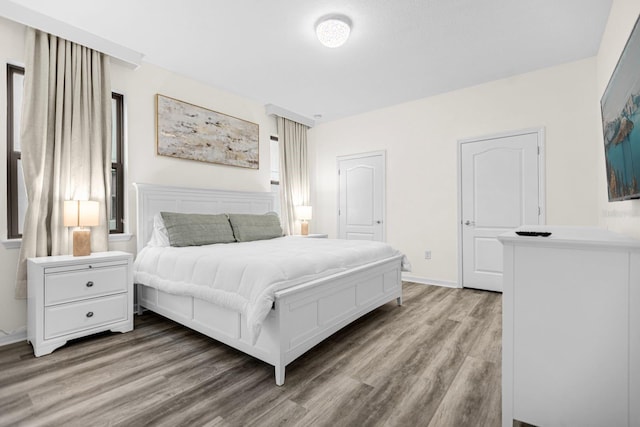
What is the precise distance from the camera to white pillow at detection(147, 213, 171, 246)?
3.08 metres

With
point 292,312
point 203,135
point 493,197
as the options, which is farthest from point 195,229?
point 493,197

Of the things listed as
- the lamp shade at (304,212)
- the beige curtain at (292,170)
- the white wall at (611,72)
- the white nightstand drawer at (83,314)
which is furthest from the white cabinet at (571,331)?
the beige curtain at (292,170)

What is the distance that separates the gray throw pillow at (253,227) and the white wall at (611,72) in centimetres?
313

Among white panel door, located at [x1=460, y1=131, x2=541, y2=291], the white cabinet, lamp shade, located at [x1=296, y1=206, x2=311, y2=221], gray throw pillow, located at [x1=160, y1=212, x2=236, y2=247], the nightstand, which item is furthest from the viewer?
lamp shade, located at [x1=296, y1=206, x2=311, y2=221]

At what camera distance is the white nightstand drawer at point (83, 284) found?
232cm

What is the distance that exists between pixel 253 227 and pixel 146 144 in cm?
148

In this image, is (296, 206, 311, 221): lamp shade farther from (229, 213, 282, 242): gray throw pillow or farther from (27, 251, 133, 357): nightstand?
(27, 251, 133, 357): nightstand

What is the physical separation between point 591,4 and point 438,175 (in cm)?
225

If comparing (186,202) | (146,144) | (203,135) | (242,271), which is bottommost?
(242,271)

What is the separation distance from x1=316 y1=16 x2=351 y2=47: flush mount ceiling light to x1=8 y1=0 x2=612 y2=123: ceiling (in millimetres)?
61

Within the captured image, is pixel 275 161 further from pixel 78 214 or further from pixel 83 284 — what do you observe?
pixel 83 284

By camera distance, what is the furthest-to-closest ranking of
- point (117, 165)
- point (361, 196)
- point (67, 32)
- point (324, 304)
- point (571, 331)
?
point (361, 196), point (117, 165), point (67, 32), point (324, 304), point (571, 331)

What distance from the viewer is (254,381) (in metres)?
1.90

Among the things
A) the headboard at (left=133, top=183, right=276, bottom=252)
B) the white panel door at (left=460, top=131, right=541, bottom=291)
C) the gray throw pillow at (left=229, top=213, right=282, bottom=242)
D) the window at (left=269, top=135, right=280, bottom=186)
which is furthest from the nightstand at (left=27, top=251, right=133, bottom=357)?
the white panel door at (left=460, top=131, right=541, bottom=291)
